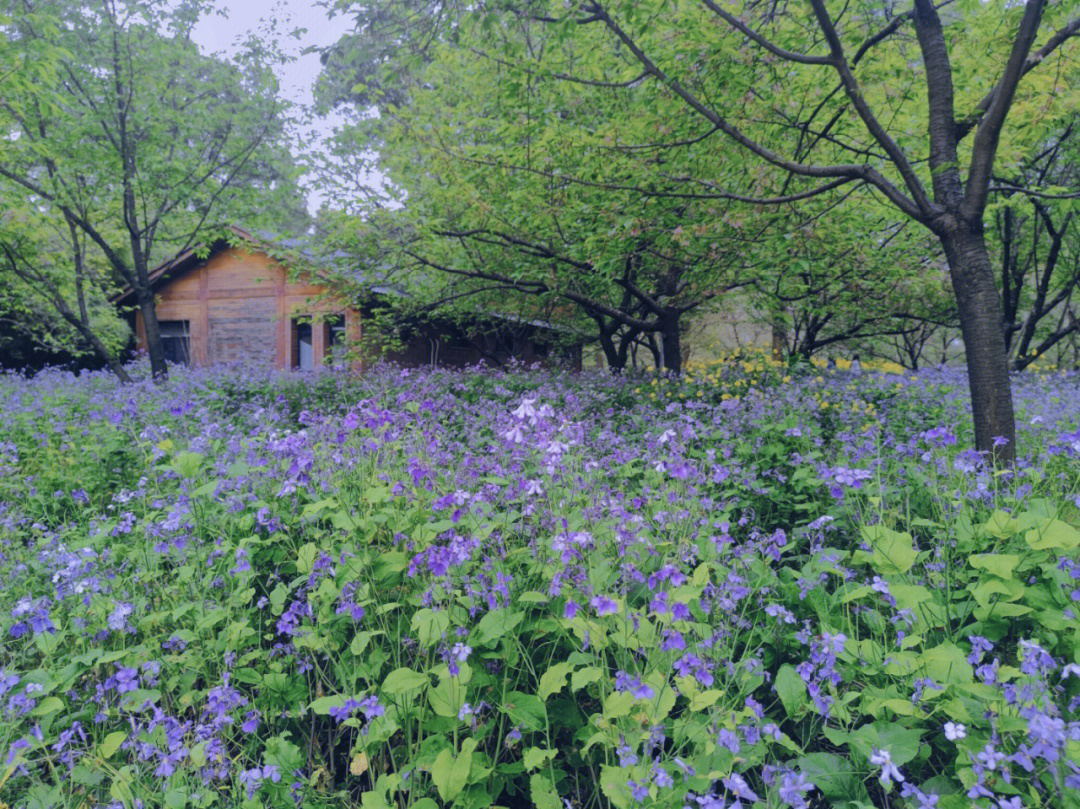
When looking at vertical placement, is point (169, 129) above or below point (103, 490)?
above

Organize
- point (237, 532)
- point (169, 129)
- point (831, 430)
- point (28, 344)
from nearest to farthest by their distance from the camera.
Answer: point (237, 532)
point (831, 430)
point (169, 129)
point (28, 344)

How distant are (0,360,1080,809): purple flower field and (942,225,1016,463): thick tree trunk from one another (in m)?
0.58

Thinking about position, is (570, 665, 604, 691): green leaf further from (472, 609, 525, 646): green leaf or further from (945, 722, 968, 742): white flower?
(945, 722, 968, 742): white flower

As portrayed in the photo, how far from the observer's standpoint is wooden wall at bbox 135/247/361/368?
18734 millimetres

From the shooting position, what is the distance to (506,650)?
88.6 inches

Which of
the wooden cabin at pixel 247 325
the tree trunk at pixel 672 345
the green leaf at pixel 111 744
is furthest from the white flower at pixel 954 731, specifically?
the wooden cabin at pixel 247 325

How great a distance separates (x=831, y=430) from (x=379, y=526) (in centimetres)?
434

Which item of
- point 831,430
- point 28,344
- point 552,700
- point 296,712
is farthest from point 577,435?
point 28,344

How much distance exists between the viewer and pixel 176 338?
824 inches

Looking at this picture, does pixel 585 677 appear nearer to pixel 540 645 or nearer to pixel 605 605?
pixel 605 605

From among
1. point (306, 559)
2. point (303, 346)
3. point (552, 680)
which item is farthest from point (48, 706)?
point (303, 346)

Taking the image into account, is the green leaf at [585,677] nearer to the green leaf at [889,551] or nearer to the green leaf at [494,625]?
the green leaf at [494,625]

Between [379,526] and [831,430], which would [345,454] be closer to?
[379,526]

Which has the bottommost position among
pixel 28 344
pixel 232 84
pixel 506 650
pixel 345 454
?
pixel 506 650
